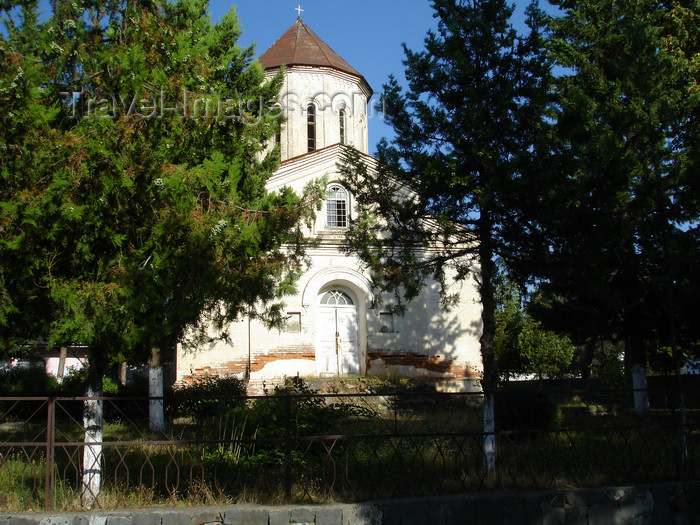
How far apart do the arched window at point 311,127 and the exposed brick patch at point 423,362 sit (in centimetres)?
807

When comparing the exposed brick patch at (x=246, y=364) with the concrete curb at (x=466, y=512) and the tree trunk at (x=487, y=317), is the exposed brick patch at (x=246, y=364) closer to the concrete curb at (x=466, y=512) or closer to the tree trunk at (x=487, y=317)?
the tree trunk at (x=487, y=317)

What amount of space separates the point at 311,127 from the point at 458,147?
13988 mm

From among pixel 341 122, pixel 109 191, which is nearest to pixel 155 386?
pixel 109 191

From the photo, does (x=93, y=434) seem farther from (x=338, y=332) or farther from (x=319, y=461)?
(x=338, y=332)

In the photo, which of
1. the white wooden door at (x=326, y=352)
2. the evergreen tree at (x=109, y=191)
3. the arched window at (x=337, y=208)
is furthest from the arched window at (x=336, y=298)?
the evergreen tree at (x=109, y=191)

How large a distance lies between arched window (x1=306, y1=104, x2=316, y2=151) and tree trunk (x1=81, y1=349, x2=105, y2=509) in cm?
1510

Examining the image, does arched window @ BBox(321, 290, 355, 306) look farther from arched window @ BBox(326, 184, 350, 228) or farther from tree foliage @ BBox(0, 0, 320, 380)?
tree foliage @ BBox(0, 0, 320, 380)

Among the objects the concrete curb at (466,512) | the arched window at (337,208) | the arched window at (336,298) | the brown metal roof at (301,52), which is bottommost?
the concrete curb at (466,512)

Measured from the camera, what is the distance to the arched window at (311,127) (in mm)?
21016

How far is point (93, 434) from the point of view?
21.7 ft

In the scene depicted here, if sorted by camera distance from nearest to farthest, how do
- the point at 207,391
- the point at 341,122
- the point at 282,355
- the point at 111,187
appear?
1. the point at 111,187
2. the point at 207,391
3. the point at 282,355
4. the point at 341,122

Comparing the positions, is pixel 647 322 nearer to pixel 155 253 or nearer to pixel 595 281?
pixel 595 281

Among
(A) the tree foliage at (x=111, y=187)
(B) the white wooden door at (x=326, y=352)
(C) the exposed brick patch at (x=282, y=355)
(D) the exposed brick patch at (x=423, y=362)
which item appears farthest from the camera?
(B) the white wooden door at (x=326, y=352)

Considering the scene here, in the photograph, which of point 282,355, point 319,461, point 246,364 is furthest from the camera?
point 282,355
